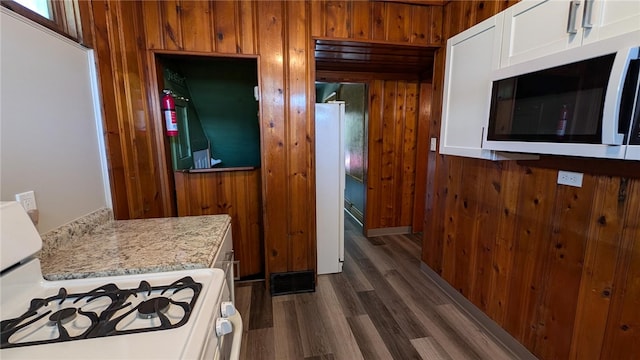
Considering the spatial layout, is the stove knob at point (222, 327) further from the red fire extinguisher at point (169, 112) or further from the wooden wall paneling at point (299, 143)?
the red fire extinguisher at point (169, 112)

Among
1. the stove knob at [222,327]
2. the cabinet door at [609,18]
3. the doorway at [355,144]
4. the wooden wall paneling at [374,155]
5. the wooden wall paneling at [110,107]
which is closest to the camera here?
the stove knob at [222,327]

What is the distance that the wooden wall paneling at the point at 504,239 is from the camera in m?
1.71

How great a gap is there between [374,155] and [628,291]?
261cm

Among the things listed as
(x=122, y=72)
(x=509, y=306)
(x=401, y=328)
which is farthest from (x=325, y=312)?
(x=122, y=72)

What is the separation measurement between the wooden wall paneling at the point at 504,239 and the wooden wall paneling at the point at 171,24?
7.95 ft

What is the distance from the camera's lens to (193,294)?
0.88m

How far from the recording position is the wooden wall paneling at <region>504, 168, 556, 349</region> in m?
1.53

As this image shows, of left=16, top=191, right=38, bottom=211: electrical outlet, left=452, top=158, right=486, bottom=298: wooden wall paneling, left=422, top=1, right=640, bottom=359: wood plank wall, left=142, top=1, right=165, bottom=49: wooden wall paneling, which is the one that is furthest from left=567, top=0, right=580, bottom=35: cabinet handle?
left=142, top=1, right=165, bottom=49: wooden wall paneling

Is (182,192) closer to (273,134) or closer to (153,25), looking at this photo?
(273,134)

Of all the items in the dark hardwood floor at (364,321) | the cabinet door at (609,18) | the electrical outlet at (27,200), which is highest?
the cabinet door at (609,18)

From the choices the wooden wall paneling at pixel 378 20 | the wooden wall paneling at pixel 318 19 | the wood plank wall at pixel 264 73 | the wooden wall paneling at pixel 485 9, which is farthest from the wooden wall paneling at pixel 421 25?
the wooden wall paneling at pixel 318 19

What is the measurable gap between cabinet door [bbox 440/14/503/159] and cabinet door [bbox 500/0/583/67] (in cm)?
8

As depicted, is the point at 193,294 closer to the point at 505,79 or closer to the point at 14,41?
the point at 14,41

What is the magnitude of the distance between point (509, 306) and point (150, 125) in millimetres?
2807
